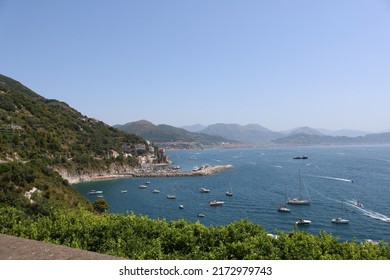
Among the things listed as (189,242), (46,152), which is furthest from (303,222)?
(46,152)

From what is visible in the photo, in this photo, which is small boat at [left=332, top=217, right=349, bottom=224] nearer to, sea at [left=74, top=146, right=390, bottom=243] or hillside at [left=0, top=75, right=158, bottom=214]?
sea at [left=74, top=146, right=390, bottom=243]

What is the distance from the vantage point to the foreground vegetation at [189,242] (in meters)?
8.55

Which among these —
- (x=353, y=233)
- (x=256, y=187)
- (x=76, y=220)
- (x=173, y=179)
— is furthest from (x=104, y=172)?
(x=76, y=220)

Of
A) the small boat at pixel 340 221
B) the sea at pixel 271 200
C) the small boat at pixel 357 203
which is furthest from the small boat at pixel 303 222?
the small boat at pixel 357 203

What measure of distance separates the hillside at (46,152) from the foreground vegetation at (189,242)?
22.0m

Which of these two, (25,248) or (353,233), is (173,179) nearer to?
(353,233)

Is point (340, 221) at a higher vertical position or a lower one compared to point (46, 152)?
lower

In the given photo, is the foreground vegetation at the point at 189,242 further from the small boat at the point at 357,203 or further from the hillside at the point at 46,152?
the small boat at the point at 357,203

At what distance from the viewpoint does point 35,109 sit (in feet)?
286

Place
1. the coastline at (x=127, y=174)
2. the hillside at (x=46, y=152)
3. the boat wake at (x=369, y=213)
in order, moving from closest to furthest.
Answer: the hillside at (x=46, y=152), the boat wake at (x=369, y=213), the coastline at (x=127, y=174)

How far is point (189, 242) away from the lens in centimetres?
973

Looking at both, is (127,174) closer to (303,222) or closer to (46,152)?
(46,152)

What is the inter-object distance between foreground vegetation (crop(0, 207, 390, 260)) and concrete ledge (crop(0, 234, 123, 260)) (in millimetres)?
3018

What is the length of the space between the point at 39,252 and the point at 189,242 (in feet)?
18.0
